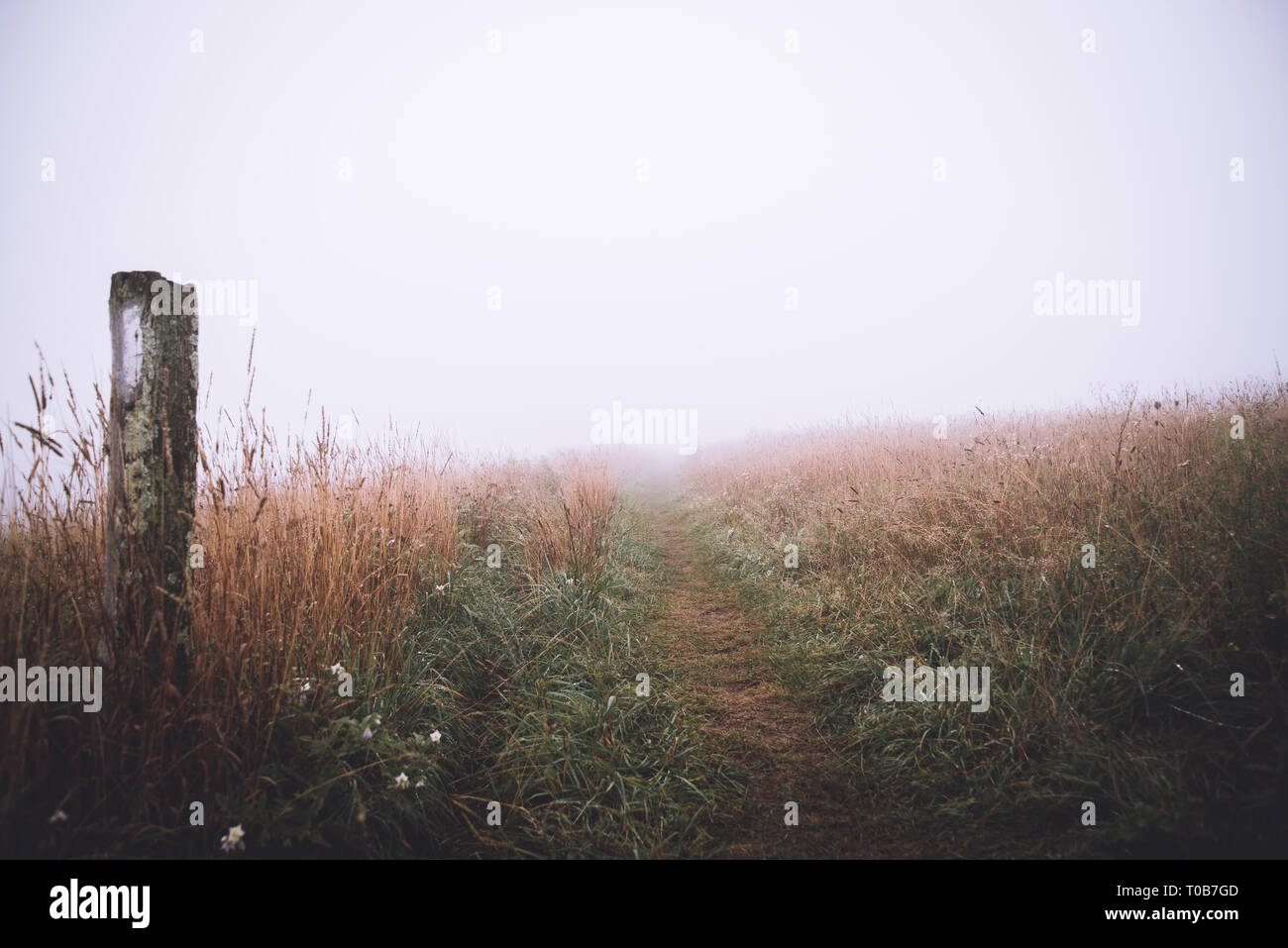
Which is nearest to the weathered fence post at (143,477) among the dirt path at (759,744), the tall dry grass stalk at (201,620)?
the tall dry grass stalk at (201,620)

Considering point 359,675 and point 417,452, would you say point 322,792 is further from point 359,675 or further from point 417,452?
point 417,452

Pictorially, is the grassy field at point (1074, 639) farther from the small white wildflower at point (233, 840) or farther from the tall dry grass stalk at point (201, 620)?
the tall dry grass stalk at point (201, 620)

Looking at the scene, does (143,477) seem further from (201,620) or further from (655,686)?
(655,686)

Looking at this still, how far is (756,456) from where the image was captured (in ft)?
42.1

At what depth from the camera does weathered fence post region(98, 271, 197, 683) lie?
6.81ft

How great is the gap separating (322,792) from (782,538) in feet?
15.4

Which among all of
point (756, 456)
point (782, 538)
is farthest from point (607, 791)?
point (756, 456)

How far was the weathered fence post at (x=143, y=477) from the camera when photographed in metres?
2.07

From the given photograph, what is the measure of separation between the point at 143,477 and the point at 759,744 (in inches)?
131

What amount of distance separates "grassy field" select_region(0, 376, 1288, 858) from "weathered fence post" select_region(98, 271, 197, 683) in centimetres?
14

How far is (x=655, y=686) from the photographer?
337 cm

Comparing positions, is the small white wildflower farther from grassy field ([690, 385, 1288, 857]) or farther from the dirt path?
grassy field ([690, 385, 1288, 857])

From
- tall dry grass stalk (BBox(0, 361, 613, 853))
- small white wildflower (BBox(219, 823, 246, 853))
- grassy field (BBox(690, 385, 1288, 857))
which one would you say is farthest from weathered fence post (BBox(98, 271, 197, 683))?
grassy field (BBox(690, 385, 1288, 857))

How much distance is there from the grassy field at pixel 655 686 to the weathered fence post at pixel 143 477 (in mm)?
145
